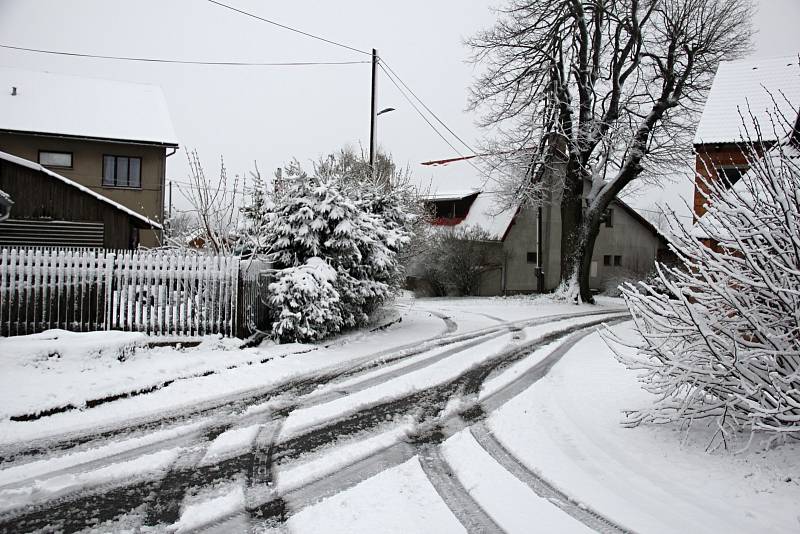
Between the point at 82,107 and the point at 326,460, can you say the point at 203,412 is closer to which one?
the point at 326,460

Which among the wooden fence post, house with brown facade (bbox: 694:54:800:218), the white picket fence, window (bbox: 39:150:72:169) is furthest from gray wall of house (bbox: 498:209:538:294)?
the wooden fence post

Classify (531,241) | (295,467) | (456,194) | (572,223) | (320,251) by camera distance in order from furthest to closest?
(456,194), (531,241), (572,223), (320,251), (295,467)

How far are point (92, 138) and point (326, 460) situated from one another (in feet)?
81.5

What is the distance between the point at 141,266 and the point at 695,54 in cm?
2318

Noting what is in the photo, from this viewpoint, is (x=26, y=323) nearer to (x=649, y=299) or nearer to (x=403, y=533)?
(x=403, y=533)

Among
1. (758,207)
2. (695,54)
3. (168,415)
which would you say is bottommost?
(168,415)

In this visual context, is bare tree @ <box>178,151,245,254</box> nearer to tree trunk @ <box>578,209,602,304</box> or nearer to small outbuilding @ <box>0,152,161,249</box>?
small outbuilding @ <box>0,152,161,249</box>

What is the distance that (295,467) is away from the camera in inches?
204

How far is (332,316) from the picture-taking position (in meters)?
11.8

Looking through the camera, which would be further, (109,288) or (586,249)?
(586,249)

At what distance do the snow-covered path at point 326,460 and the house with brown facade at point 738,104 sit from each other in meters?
13.1

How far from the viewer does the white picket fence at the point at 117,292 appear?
9.73 metres

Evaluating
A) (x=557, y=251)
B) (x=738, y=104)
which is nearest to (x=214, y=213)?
(x=738, y=104)

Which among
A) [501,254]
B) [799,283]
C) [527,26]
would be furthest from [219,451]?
[501,254]
